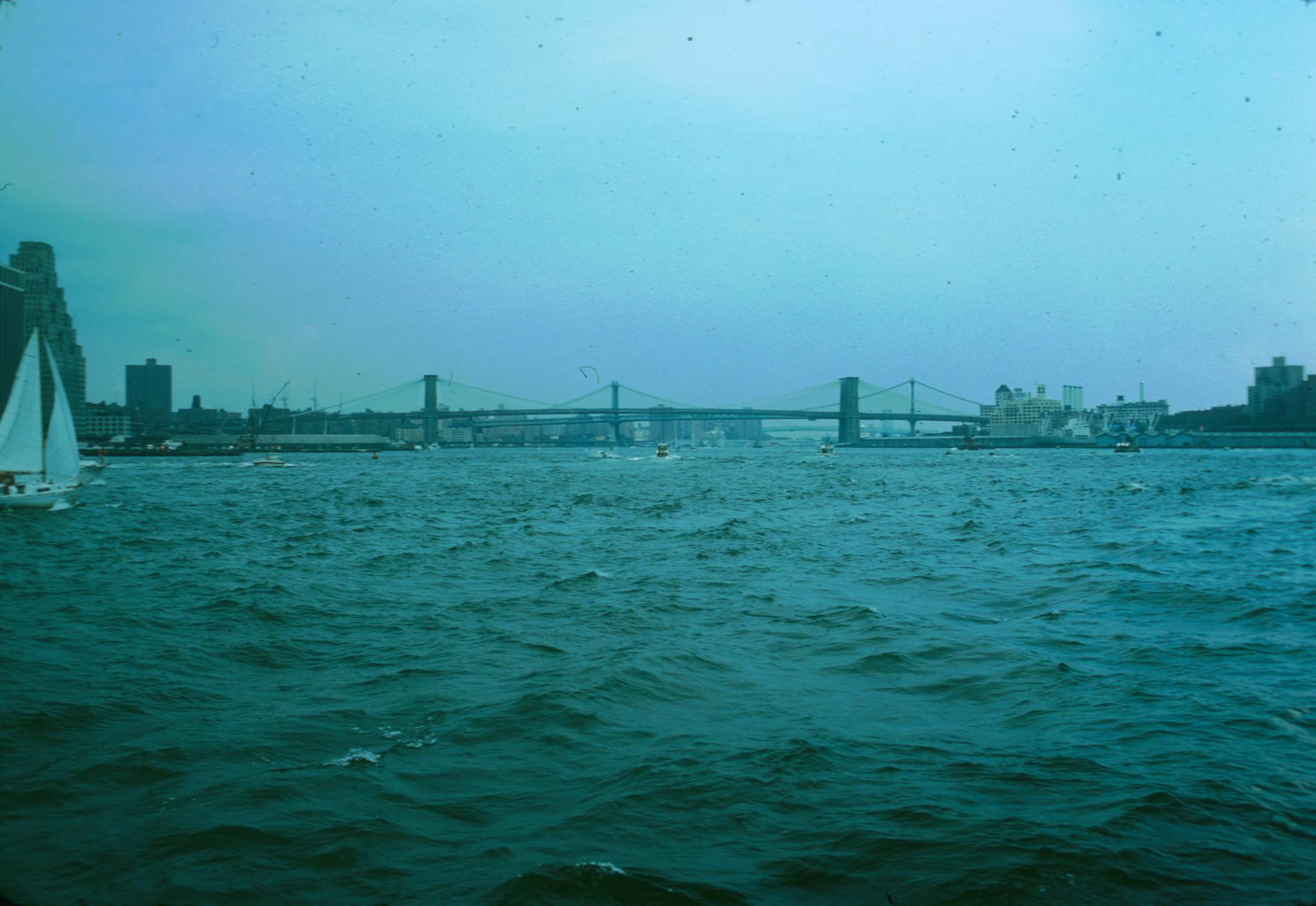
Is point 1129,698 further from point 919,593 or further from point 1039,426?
point 1039,426

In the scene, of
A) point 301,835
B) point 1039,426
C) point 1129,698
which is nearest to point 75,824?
point 301,835

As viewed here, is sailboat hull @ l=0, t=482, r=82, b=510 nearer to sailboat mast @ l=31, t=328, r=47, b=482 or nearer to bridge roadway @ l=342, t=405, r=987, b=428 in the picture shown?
sailboat mast @ l=31, t=328, r=47, b=482

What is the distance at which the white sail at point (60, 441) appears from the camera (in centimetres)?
2272

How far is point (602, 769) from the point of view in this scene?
4543 mm

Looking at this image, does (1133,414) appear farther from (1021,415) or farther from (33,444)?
(33,444)

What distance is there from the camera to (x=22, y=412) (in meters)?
20.3

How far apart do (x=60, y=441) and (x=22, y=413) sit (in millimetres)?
4163

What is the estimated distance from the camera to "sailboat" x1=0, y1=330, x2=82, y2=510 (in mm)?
20219

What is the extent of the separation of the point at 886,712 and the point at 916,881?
7.12 ft

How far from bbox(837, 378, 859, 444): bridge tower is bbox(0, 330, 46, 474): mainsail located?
273ft

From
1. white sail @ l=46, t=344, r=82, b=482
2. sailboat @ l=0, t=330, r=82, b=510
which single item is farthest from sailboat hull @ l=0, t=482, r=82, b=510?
white sail @ l=46, t=344, r=82, b=482

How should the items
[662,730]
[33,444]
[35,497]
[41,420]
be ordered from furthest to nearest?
[33,444], [35,497], [41,420], [662,730]

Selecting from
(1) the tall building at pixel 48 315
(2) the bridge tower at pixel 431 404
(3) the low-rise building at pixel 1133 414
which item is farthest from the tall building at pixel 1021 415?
(1) the tall building at pixel 48 315

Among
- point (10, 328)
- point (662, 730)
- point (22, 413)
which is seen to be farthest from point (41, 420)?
point (662, 730)
